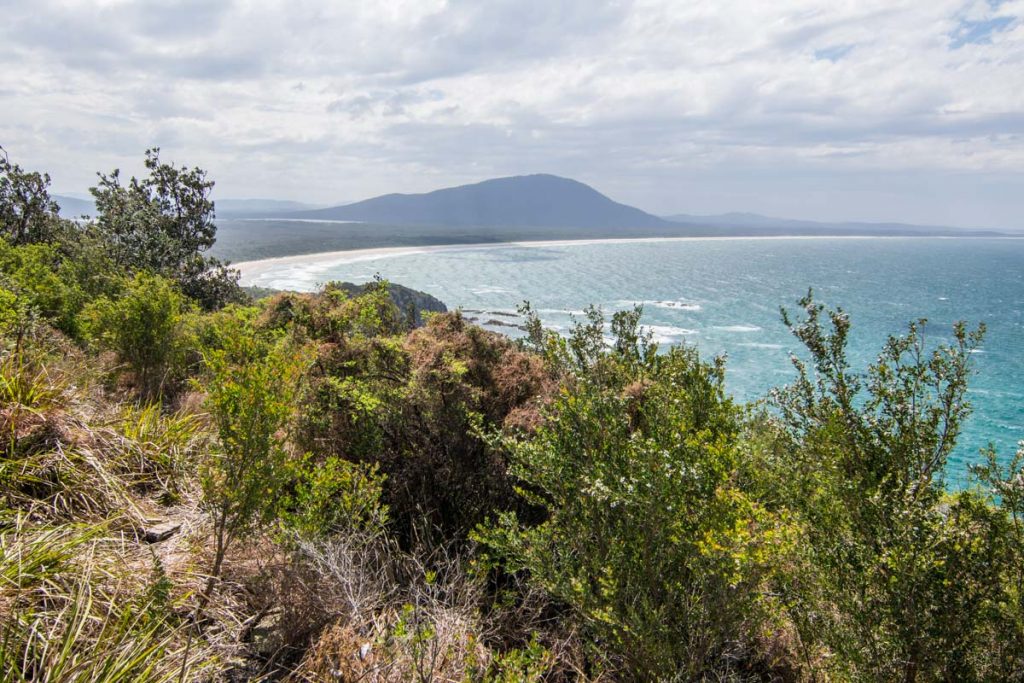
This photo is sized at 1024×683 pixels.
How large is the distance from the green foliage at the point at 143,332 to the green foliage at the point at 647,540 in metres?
8.36

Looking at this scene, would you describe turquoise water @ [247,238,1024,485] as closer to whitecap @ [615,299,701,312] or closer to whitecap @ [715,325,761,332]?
whitecap @ [715,325,761,332]

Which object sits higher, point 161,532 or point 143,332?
point 143,332

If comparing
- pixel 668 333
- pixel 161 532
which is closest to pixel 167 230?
pixel 161 532

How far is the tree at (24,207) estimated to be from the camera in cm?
2628

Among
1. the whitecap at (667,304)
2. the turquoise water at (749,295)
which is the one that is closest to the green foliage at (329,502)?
the turquoise water at (749,295)

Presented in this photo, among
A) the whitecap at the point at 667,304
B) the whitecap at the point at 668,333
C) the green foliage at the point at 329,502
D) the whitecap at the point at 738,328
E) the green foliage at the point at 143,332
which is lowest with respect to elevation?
the whitecap at the point at 738,328

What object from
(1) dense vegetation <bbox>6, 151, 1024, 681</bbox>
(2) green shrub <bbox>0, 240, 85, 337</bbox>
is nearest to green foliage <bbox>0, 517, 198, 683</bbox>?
(1) dense vegetation <bbox>6, 151, 1024, 681</bbox>

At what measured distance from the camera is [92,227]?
2945 centimetres

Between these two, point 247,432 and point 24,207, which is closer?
point 247,432

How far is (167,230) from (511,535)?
116ft

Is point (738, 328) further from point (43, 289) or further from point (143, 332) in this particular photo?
point (143, 332)

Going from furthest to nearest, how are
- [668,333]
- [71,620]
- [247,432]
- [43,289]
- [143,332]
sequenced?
[668,333], [43,289], [143,332], [247,432], [71,620]

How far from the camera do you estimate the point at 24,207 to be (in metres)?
26.8

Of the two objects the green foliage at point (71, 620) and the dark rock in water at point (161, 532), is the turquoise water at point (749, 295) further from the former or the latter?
the green foliage at point (71, 620)
